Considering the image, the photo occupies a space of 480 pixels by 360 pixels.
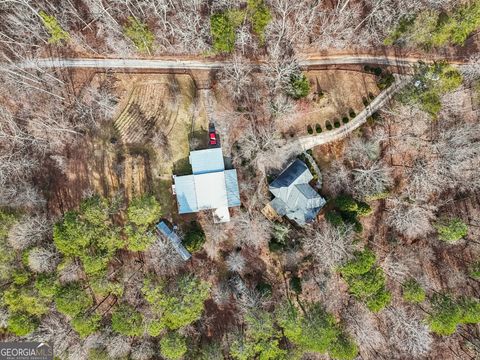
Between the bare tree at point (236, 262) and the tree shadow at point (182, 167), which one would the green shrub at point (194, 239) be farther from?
the tree shadow at point (182, 167)

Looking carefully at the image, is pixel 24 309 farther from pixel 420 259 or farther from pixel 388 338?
pixel 420 259

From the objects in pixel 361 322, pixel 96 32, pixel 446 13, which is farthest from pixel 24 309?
pixel 446 13

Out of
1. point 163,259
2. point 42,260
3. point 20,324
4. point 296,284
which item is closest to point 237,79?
point 163,259

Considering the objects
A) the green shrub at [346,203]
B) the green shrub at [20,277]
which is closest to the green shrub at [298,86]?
the green shrub at [346,203]

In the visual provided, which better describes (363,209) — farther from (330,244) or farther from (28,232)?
(28,232)

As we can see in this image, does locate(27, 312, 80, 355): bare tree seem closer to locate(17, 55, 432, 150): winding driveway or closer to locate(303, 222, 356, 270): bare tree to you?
locate(303, 222, 356, 270): bare tree

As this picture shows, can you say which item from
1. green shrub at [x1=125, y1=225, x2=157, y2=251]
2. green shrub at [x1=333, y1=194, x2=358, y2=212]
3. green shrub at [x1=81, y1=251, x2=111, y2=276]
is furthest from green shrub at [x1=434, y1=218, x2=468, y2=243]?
green shrub at [x1=81, y1=251, x2=111, y2=276]
